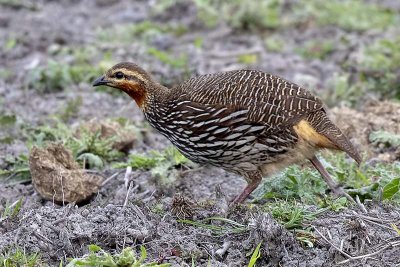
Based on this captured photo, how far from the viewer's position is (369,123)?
8234mm

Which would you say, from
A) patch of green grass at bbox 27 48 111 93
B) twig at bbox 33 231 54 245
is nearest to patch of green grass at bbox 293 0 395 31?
patch of green grass at bbox 27 48 111 93

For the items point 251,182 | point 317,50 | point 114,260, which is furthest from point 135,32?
point 114,260

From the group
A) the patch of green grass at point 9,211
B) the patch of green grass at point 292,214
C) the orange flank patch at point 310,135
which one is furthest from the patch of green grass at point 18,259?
the orange flank patch at point 310,135

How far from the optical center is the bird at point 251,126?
6.36 meters

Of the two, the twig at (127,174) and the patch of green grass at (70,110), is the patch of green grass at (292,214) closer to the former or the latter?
the twig at (127,174)

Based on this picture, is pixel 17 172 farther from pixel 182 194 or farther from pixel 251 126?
pixel 251 126

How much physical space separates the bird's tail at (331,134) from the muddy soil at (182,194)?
1.56ft

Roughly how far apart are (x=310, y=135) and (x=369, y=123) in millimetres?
2016

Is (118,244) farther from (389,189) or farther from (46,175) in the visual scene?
(389,189)

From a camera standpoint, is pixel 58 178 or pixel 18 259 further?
pixel 58 178

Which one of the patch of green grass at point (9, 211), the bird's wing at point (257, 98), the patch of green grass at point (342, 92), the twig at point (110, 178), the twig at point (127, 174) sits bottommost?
the twig at point (110, 178)

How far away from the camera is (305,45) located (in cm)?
1141

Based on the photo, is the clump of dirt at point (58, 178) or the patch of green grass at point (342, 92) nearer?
the clump of dirt at point (58, 178)

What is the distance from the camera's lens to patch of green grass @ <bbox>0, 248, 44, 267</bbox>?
523cm
